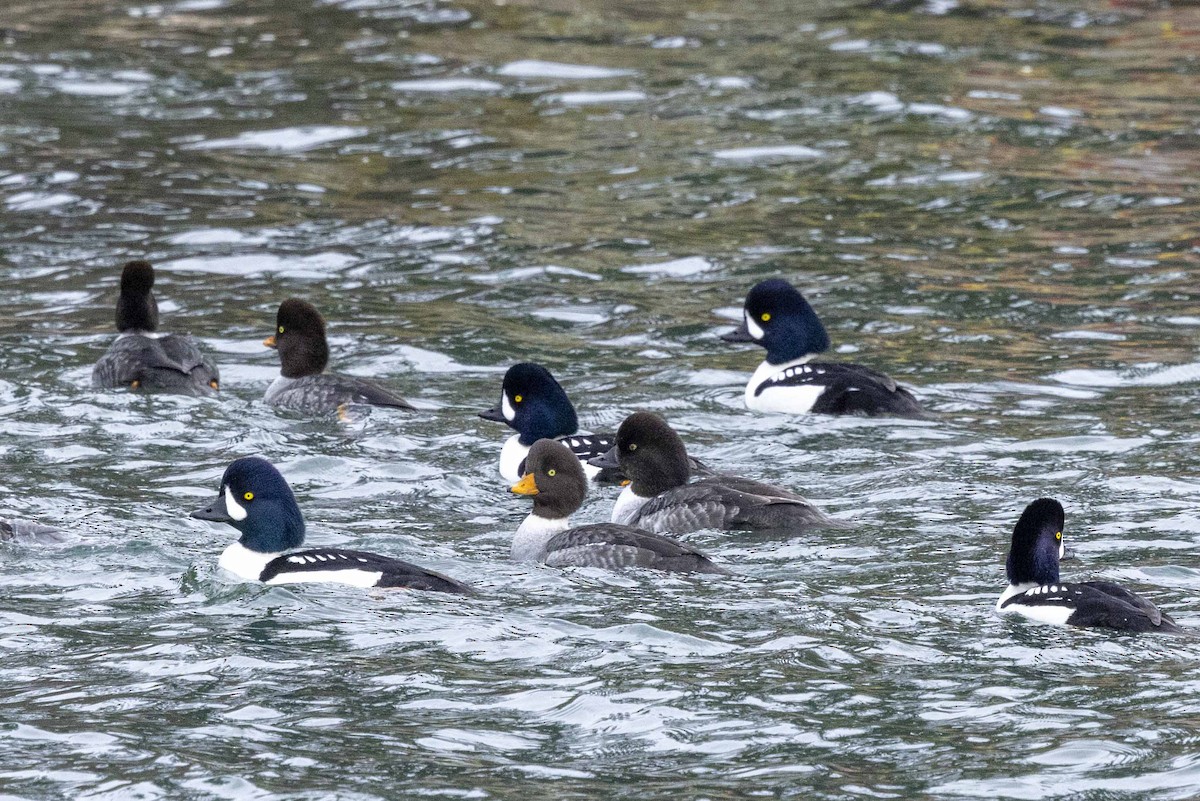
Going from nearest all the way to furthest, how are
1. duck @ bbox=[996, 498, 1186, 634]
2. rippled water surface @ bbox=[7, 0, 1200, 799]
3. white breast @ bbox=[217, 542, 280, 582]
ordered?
rippled water surface @ bbox=[7, 0, 1200, 799]
duck @ bbox=[996, 498, 1186, 634]
white breast @ bbox=[217, 542, 280, 582]

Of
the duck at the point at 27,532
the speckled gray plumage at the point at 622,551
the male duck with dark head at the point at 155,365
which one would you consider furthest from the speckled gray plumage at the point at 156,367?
the speckled gray plumage at the point at 622,551

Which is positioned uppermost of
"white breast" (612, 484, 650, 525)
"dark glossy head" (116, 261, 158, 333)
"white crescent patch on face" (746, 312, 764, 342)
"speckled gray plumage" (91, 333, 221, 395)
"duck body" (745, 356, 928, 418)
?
"dark glossy head" (116, 261, 158, 333)

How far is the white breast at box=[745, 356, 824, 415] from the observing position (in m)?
12.9

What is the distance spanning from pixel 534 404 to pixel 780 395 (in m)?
2.03

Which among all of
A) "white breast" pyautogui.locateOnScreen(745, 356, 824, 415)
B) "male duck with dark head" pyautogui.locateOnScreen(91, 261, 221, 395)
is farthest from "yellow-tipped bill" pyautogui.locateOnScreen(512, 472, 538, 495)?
"male duck with dark head" pyautogui.locateOnScreen(91, 261, 221, 395)

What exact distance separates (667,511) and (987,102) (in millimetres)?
13056

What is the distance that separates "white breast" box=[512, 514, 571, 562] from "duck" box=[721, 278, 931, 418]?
3098 mm

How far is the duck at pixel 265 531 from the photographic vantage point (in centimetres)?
926

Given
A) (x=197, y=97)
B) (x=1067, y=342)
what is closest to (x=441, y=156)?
(x=197, y=97)

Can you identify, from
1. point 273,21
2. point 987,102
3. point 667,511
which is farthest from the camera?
point 273,21

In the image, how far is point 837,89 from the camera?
22.9 metres

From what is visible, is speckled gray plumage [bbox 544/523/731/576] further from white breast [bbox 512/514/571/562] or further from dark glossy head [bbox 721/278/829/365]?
dark glossy head [bbox 721/278/829/365]

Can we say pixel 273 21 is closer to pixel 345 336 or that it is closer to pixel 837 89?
pixel 837 89

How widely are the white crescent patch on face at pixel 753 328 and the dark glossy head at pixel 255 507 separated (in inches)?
202
